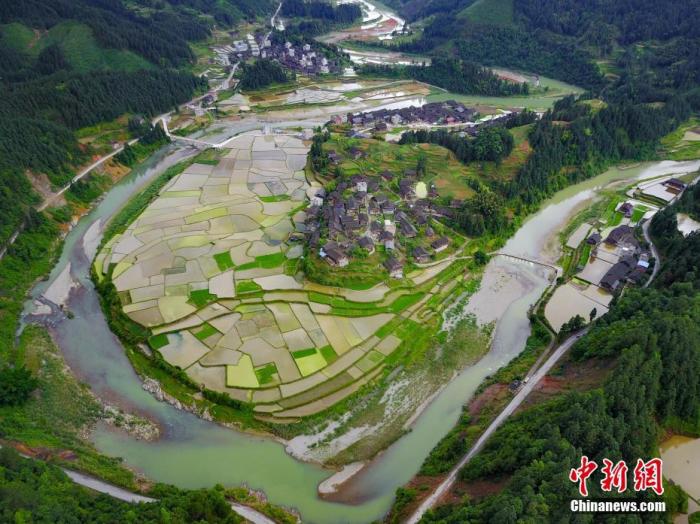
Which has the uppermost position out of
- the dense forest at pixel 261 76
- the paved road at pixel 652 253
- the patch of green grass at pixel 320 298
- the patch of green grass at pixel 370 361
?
the dense forest at pixel 261 76

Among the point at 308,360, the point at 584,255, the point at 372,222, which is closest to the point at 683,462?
the point at 308,360

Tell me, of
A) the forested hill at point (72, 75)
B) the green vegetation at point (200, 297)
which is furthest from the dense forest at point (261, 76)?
the green vegetation at point (200, 297)

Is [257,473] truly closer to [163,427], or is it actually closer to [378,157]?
[163,427]

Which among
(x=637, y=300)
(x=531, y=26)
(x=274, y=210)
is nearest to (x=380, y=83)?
(x=531, y=26)

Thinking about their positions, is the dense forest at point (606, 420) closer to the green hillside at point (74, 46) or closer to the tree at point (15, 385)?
the tree at point (15, 385)

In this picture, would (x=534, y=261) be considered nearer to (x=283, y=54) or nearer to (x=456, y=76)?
(x=456, y=76)

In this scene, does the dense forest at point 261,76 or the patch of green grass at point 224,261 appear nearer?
the patch of green grass at point 224,261
